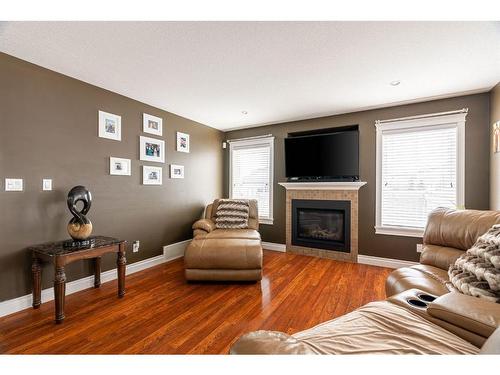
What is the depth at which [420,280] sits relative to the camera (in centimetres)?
157

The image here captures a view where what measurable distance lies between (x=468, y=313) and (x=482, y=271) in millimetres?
461

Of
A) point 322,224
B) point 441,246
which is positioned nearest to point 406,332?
point 441,246

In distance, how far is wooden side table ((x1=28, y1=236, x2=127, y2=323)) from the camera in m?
1.86

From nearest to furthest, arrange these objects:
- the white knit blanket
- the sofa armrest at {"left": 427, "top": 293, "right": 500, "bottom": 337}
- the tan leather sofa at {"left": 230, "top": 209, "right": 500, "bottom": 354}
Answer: the tan leather sofa at {"left": 230, "top": 209, "right": 500, "bottom": 354}
the sofa armrest at {"left": 427, "top": 293, "right": 500, "bottom": 337}
the white knit blanket

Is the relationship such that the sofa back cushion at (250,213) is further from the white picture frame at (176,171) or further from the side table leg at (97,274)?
the side table leg at (97,274)

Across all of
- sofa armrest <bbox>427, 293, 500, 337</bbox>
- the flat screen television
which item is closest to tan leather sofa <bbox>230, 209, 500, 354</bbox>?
sofa armrest <bbox>427, 293, 500, 337</bbox>

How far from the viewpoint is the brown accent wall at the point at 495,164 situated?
2477mm

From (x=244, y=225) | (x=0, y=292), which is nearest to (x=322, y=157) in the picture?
(x=244, y=225)

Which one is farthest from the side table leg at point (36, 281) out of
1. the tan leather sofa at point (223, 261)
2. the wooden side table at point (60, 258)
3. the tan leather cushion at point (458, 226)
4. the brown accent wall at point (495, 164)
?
the brown accent wall at point (495, 164)

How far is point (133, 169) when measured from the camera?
304 centimetres

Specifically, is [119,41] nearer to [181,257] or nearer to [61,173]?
[61,173]

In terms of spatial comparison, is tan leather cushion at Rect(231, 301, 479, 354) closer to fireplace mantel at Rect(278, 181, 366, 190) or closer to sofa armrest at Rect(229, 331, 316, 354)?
sofa armrest at Rect(229, 331, 316, 354)

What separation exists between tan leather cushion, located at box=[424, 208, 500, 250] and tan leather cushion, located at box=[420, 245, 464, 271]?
0.05 m

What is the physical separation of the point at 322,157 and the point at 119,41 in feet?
9.81
